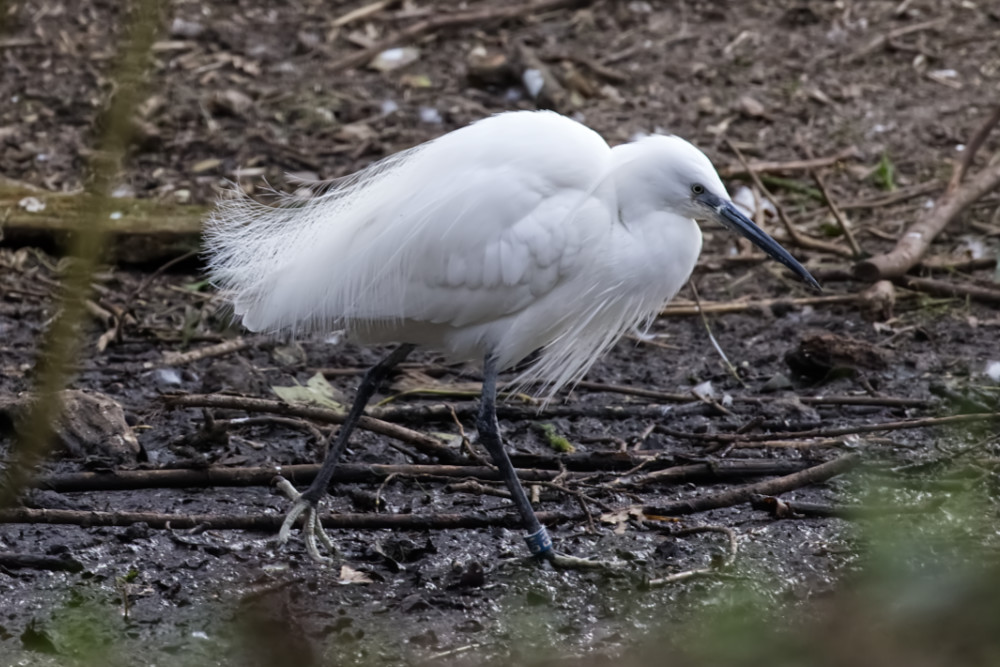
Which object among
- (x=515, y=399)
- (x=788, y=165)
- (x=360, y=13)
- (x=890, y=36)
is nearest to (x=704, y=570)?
(x=515, y=399)

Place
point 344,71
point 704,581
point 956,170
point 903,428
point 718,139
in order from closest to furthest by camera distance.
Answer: point 704,581
point 903,428
point 956,170
point 718,139
point 344,71

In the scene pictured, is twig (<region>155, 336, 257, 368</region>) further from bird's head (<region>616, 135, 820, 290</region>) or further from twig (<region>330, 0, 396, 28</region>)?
twig (<region>330, 0, 396, 28</region>)

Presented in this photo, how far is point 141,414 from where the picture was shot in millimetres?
4109

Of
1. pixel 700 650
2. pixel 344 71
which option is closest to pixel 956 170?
pixel 344 71

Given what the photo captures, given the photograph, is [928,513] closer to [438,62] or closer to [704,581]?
[704,581]

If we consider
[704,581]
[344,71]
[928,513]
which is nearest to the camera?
[928,513]

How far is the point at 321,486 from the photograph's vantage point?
3.52 meters

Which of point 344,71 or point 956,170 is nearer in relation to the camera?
point 956,170

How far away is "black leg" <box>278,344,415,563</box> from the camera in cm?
341

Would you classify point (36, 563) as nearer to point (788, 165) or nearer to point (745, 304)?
point (745, 304)

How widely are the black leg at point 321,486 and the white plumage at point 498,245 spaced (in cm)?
18

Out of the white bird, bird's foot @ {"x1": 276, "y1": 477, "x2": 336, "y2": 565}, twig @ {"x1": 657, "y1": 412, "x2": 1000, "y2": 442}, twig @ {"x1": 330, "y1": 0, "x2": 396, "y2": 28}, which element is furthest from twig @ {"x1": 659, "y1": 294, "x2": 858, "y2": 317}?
twig @ {"x1": 330, "y1": 0, "x2": 396, "y2": 28}

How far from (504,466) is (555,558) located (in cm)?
30

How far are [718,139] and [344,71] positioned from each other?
230 cm
